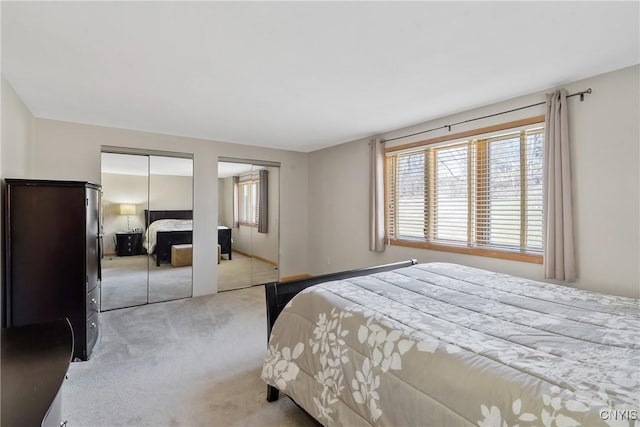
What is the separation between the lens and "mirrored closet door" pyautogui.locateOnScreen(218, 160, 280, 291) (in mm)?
4648

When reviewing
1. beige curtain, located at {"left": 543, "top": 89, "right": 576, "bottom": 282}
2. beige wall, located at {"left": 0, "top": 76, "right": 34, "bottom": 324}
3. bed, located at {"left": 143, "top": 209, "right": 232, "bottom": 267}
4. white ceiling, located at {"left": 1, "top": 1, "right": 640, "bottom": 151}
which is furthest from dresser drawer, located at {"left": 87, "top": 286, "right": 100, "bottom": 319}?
beige curtain, located at {"left": 543, "top": 89, "right": 576, "bottom": 282}

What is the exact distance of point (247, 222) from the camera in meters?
4.89

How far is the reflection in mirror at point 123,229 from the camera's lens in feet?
12.3

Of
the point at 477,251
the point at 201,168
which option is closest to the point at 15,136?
the point at 201,168

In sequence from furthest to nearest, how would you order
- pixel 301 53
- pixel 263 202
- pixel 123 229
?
1. pixel 263 202
2. pixel 123 229
3. pixel 301 53

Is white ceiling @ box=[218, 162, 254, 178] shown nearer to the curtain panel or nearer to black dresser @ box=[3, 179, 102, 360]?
the curtain panel

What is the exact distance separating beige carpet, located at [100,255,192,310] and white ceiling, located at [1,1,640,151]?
1.86 m

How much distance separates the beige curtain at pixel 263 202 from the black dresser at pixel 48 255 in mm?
2601

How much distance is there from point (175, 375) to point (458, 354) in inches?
82.4

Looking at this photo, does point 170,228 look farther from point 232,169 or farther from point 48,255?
point 48,255

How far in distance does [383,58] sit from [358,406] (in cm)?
207

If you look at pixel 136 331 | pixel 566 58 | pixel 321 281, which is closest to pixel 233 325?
pixel 136 331

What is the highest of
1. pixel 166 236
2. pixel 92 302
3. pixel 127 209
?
pixel 127 209

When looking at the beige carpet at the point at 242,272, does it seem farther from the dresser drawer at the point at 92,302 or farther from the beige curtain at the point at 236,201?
the dresser drawer at the point at 92,302
